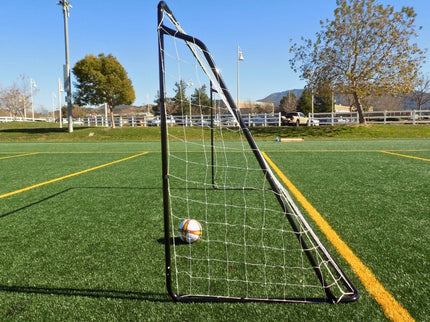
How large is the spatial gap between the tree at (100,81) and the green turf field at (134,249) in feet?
77.5

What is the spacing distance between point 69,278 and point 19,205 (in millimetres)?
2677

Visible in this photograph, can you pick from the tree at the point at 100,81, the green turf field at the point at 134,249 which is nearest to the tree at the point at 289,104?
the tree at the point at 100,81

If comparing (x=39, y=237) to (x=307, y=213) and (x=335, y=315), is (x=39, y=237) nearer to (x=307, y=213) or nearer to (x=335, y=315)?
(x=335, y=315)

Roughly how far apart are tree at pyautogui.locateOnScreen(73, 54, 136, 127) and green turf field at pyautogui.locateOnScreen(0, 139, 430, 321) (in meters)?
23.6

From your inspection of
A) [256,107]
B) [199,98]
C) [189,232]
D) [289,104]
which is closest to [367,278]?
[189,232]

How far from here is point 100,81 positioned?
26734mm

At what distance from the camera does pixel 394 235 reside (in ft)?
9.51

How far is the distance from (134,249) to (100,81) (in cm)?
2727

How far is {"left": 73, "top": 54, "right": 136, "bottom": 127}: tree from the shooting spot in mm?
26672

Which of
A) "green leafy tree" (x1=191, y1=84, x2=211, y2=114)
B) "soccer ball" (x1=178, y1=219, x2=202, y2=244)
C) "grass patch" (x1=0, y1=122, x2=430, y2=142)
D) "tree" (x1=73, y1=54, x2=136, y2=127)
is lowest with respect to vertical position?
"soccer ball" (x1=178, y1=219, x2=202, y2=244)

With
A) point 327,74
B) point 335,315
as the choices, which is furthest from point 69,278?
point 327,74

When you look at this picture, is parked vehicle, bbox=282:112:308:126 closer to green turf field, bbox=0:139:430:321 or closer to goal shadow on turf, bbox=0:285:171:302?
green turf field, bbox=0:139:430:321

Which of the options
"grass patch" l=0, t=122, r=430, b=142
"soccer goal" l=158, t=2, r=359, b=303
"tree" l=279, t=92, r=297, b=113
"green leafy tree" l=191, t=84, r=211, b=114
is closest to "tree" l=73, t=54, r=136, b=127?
"grass patch" l=0, t=122, r=430, b=142

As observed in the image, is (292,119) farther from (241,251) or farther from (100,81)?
(241,251)
